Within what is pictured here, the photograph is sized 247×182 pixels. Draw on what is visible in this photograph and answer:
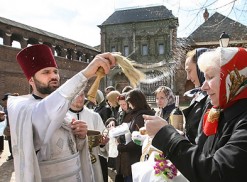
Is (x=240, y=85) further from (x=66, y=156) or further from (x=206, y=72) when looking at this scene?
(x=66, y=156)

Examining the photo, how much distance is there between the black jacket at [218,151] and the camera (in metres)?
→ 1.29

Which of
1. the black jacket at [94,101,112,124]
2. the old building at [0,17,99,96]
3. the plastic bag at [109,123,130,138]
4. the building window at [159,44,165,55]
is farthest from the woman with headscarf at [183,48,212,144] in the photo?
the building window at [159,44,165,55]

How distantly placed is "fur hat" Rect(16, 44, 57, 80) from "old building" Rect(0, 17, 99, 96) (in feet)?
61.1

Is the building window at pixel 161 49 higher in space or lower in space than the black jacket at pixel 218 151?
→ higher

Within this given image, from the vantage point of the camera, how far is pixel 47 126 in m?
1.85

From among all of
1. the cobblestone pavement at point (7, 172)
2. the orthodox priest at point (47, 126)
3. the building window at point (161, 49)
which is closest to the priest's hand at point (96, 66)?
the orthodox priest at point (47, 126)

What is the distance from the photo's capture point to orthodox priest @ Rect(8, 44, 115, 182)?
184 cm

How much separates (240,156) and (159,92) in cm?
320

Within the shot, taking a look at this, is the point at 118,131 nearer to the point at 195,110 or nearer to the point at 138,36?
the point at 195,110

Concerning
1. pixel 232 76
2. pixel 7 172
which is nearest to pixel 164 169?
pixel 232 76

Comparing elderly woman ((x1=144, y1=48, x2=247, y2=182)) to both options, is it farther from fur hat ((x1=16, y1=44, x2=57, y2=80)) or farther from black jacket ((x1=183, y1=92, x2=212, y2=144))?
fur hat ((x1=16, y1=44, x2=57, y2=80))

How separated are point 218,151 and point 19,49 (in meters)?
21.4

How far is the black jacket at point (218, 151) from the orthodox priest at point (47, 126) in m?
0.68

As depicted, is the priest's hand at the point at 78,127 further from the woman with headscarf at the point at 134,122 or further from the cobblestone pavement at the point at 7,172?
the cobblestone pavement at the point at 7,172
